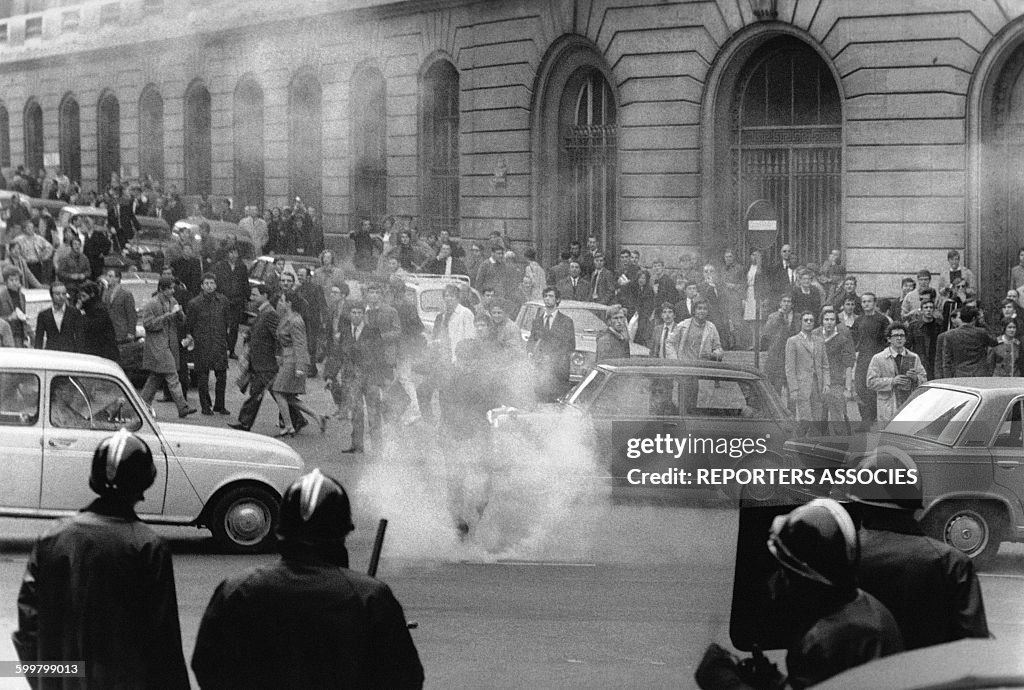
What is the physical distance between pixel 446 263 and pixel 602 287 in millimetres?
2376

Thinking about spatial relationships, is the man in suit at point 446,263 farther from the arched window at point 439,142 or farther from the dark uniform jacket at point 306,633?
the dark uniform jacket at point 306,633

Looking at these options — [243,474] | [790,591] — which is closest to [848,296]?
[243,474]

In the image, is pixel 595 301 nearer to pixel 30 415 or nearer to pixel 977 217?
pixel 977 217

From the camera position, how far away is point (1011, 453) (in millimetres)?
8742

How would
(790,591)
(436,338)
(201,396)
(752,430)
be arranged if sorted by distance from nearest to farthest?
(790,591) < (752,430) < (436,338) < (201,396)

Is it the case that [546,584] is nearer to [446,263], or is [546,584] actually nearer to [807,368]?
[807,368]

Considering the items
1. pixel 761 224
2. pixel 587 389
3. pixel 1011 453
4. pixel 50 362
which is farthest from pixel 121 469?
pixel 761 224

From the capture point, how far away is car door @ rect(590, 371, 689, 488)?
10109mm

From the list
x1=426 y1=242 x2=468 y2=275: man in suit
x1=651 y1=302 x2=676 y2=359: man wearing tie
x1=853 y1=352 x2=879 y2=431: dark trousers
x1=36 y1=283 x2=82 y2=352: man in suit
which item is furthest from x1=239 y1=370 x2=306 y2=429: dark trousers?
x1=853 y1=352 x2=879 y2=431: dark trousers

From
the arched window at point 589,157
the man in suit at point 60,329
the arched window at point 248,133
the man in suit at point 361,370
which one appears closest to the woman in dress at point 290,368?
the man in suit at point 361,370

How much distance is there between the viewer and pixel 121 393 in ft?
27.6

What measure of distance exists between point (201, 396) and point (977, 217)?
8.30 metres

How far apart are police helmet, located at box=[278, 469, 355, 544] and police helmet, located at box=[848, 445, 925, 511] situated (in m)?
1.40

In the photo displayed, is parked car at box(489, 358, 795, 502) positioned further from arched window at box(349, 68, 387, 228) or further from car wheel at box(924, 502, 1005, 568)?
arched window at box(349, 68, 387, 228)
